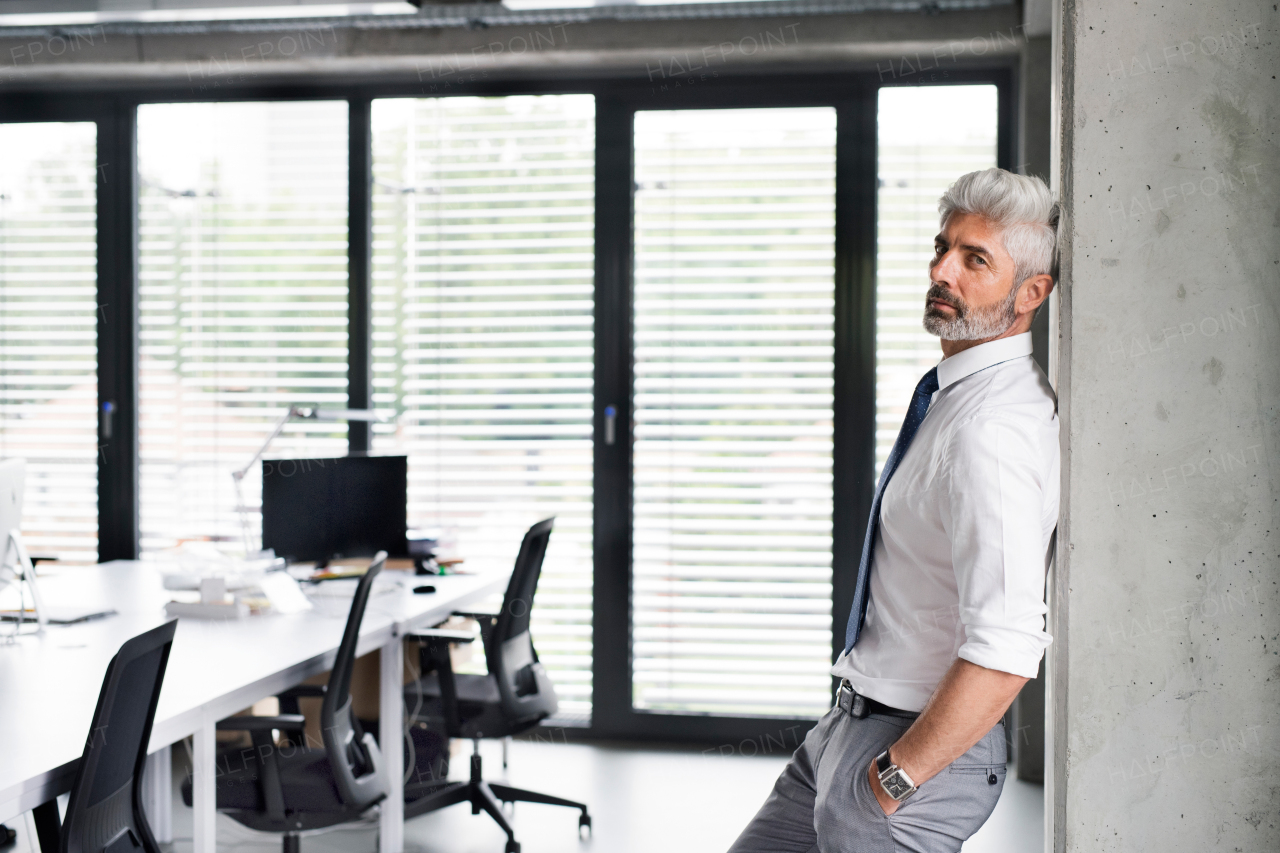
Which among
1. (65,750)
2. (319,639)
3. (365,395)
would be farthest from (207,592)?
(365,395)

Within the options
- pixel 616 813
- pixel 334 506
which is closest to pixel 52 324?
pixel 334 506

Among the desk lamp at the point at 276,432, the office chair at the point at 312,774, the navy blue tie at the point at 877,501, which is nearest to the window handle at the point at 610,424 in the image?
the desk lamp at the point at 276,432

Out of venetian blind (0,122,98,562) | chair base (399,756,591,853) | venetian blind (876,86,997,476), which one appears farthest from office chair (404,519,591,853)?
venetian blind (0,122,98,562)

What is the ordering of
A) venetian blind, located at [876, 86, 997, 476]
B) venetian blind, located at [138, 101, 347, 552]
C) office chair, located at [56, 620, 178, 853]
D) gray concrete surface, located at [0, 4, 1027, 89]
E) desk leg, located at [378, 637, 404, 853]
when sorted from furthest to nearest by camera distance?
venetian blind, located at [138, 101, 347, 552] < venetian blind, located at [876, 86, 997, 476] < gray concrete surface, located at [0, 4, 1027, 89] < desk leg, located at [378, 637, 404, 853] < office chair, located at [56, 620, 178, 853]

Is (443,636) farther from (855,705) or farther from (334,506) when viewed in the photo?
(855,705)

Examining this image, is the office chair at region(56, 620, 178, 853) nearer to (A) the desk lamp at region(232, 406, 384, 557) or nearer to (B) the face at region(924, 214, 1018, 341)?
(A) the desk lamp at region(232, 406, 384, 557)

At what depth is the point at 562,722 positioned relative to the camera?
4.60m

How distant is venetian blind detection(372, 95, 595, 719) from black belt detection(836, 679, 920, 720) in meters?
2.90

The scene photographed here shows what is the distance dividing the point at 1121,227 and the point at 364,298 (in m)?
3.61

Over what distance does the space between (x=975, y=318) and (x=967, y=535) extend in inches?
15.2

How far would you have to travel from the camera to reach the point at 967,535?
4.93 feet

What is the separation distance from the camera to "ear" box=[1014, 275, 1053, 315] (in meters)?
1.71

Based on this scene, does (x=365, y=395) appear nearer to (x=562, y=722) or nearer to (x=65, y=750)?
(x=562, y=722)

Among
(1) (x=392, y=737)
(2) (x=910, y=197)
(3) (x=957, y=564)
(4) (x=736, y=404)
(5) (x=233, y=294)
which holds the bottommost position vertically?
(1) (x=392, y=737)
